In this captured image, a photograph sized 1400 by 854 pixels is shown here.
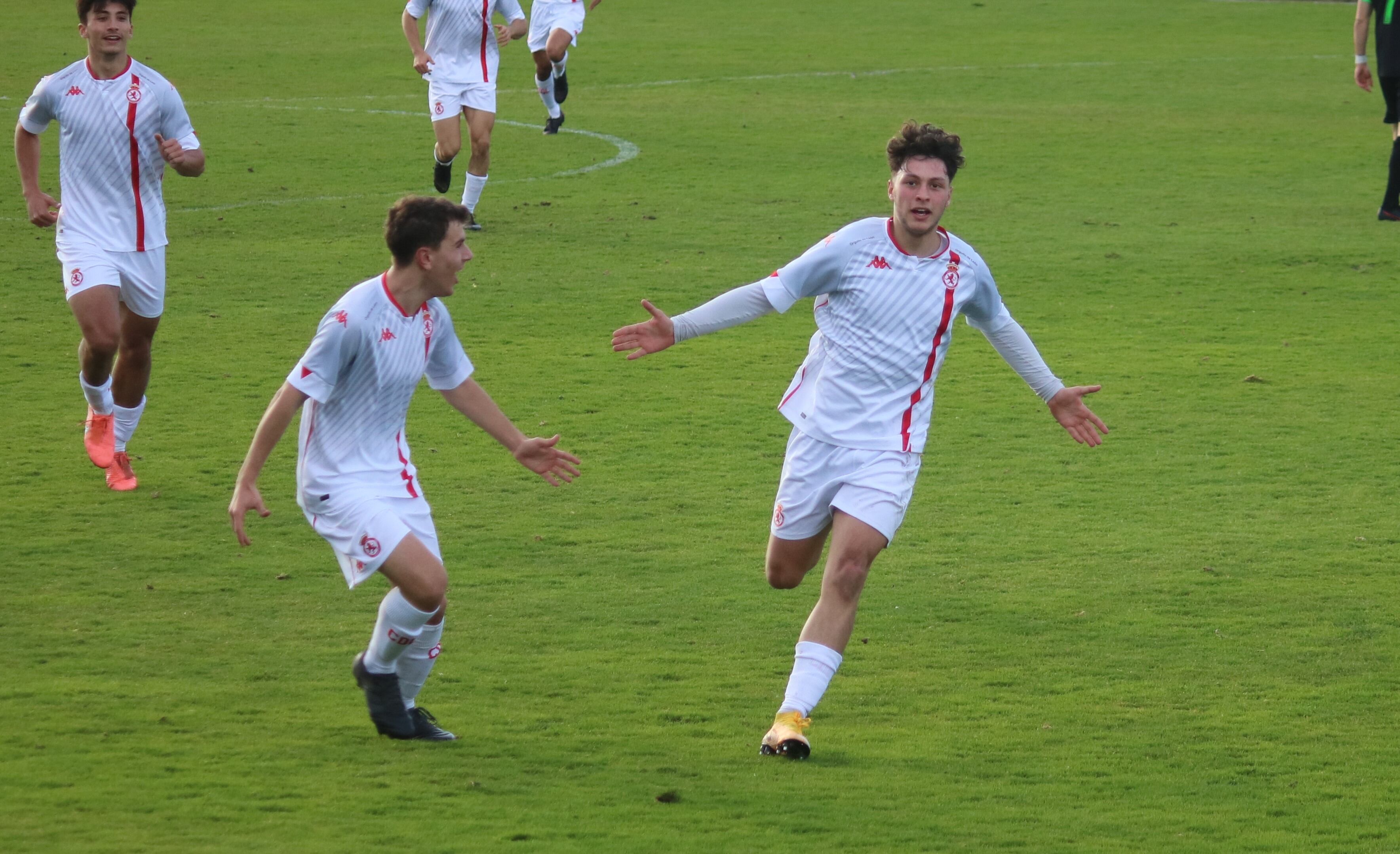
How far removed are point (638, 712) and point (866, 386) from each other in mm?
1326

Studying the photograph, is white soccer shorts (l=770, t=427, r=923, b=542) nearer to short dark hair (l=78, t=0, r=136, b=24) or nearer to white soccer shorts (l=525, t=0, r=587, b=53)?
short dark hair (l=78, t=0, r=136, b=24)

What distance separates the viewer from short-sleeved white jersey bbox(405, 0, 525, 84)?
14312 mm

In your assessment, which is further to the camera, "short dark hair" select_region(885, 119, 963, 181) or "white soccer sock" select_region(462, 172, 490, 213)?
"white soccer sock" select_region(462, 172, 490, 213)

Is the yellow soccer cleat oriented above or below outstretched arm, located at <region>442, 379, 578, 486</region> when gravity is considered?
below

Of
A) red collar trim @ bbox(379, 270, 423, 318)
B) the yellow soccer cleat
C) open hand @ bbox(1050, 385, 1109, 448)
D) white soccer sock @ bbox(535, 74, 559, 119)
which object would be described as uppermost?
red collar trim @ bbox(379, 270, 423, 318)

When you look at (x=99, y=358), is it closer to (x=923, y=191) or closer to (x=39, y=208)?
(x=39, y=208)

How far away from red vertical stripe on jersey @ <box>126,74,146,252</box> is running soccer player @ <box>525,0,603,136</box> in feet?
37.0

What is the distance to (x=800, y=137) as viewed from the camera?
65.0 feet

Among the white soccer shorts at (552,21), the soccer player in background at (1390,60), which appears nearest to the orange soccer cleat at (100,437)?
the soccer player in background at (1390,60)

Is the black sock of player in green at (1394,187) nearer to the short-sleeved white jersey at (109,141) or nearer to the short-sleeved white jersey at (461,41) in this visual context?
the short-sleeved white jersey at (461,41)

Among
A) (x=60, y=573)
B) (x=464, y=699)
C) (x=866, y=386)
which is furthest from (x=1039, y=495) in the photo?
(x=60, y=573)

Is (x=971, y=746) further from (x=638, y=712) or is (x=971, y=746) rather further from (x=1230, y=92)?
(x=1230, y=92)

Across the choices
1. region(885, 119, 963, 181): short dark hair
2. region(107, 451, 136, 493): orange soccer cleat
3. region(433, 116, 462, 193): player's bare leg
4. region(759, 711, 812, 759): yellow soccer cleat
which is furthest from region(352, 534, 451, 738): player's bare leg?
region(433, 116, 462, 193): player's bare leg

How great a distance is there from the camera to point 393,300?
5336mm
